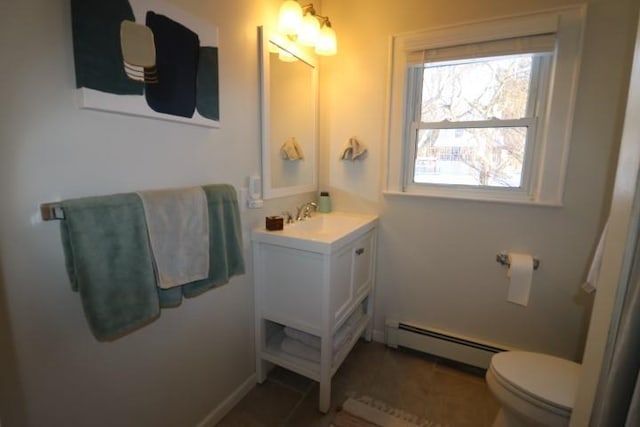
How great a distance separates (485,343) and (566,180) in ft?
3.53

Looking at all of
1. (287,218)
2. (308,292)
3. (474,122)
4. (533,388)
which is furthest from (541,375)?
(287,218)

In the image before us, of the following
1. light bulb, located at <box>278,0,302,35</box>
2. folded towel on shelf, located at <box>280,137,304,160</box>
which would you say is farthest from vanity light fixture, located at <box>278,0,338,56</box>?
folded towel on shelf, located at <box>280,137,304,160</box>

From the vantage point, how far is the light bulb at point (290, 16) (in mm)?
1572

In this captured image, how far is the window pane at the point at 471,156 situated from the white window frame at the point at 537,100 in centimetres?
4

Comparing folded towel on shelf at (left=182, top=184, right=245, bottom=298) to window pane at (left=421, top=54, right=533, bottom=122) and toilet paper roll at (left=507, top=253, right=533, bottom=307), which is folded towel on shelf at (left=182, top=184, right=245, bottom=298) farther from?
toilet paper roll at (left=507, top=253, right=533, bottom=307)

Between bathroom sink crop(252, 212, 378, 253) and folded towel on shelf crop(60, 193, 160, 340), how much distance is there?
0.64m

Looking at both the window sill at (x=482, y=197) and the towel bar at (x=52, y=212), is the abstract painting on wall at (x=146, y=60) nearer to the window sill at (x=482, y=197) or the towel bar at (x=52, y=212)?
the towel bar at (x=52, y=212)

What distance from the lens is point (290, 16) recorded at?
158 centimetres

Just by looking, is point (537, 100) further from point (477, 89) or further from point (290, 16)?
point (290, 16)

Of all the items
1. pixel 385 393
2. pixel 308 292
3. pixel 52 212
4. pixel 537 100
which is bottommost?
pixel 385 393

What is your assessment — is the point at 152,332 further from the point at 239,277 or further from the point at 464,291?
the point at 464,291

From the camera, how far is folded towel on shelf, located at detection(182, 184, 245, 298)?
1289mm

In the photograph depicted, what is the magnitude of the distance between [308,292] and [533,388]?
Answer: 1.02 metres

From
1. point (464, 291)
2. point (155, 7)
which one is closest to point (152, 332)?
point (155, 7)
